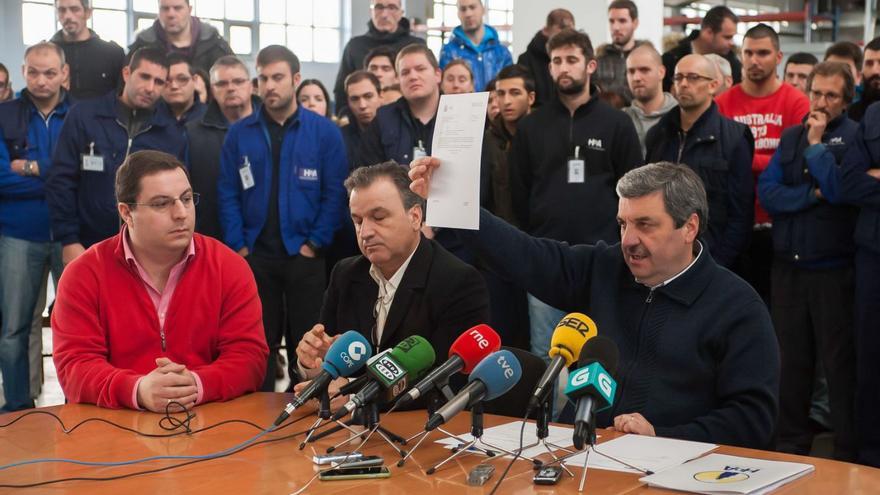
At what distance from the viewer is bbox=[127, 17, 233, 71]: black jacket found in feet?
22.4

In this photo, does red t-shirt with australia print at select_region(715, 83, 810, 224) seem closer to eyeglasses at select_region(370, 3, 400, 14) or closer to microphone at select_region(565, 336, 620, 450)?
eyeglasses at select_region(370, 3, 400, 14)

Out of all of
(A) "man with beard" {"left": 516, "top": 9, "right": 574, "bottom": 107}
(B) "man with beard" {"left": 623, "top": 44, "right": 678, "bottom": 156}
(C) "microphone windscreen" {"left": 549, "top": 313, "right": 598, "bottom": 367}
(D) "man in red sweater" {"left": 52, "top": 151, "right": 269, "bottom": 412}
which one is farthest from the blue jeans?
(C) "microphone windscreen" {"left": 549, "top": 313, "right": 598, "bottom": 367}

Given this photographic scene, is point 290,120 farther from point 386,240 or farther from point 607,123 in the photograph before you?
point 386,240

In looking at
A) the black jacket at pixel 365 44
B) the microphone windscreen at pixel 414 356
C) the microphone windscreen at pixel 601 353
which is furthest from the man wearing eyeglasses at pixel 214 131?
the microphone windscreen at pixel 601 353

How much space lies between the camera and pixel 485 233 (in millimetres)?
3066

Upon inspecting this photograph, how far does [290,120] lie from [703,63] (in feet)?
7.19

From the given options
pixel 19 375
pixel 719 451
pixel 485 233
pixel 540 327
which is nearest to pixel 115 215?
pixel 19 375

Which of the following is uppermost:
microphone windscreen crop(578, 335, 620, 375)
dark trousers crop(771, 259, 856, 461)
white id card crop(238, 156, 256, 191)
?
white id card crop(238, 156, 256, 191)

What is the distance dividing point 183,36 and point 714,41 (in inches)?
139

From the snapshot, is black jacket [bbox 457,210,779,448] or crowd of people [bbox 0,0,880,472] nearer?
black jacket [bbox 457,210,779,448]

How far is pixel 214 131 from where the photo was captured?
5773 millimetres

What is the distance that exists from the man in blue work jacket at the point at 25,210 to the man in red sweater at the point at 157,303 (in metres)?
2.69

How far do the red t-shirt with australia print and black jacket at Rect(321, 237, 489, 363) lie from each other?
2477mm

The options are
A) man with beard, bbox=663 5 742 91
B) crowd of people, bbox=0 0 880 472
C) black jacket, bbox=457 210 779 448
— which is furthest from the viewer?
man with beard, bbox=663 5 742 91
